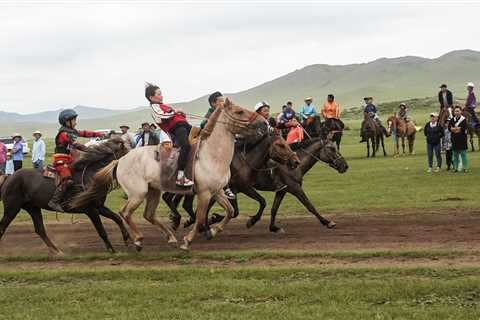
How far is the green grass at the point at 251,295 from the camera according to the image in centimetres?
805

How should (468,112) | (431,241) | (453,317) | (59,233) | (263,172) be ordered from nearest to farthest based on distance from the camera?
(453,317) → (431,241) → (263,172) → (59,233) → (468,112)

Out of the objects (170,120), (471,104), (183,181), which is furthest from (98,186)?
(471,104)

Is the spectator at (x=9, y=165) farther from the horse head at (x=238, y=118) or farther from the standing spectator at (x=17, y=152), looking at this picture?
the horse head at (x=238, y=118)

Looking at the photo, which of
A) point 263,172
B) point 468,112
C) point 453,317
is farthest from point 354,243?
point 468,112

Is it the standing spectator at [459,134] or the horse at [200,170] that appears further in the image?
the standing spectator at [459,134]

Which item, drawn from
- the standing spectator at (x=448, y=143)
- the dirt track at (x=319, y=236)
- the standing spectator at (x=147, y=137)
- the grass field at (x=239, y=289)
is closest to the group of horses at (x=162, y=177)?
the dirt track at (x=319, y=236)

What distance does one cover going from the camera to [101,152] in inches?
523

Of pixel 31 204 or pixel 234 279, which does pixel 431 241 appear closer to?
pixel 234 279

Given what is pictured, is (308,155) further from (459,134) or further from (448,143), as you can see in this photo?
(448,143)

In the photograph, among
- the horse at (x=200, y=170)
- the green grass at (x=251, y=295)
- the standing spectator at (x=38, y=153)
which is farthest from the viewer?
the standing spectator at (x=38, y=153)

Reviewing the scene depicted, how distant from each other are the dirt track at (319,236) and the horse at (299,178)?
30 centimetres

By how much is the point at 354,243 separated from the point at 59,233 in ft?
22.9

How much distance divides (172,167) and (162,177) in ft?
0.96

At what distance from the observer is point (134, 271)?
35.1 ft
